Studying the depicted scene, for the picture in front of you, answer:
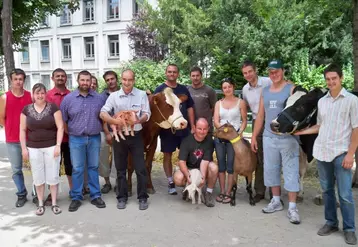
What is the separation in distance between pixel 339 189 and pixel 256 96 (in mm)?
1759

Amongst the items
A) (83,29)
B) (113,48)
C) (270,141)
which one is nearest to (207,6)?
(113,48)

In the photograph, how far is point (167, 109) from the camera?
5.07 m

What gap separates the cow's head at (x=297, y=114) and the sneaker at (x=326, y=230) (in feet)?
3.75

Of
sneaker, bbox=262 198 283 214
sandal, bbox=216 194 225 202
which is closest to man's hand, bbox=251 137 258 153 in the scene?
sneaker, bbox=262 198 283 214

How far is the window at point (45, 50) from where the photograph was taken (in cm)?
3291

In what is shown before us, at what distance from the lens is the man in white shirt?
11.7ft

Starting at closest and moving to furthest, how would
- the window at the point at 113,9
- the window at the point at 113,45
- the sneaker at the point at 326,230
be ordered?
the sneaker at the point at 326,230, the window at the point at 113,9, the window at the point at 113,45

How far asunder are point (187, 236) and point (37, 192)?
217 cm

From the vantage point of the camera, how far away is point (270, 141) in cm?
452

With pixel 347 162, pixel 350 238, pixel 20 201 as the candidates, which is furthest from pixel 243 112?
pixel 20 201

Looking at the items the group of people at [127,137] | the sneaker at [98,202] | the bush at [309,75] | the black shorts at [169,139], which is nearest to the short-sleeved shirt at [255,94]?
the group of people at [127,137]

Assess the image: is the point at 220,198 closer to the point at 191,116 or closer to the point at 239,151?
the point at 239,151

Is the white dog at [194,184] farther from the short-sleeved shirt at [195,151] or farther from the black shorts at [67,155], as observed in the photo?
the black shorts at [67,155]

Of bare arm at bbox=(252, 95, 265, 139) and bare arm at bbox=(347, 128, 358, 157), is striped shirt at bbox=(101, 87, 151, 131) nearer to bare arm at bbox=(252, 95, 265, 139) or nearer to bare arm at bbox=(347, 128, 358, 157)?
bare arm at bbox=(252, 95, 265, 139)
